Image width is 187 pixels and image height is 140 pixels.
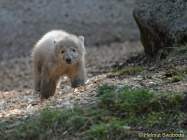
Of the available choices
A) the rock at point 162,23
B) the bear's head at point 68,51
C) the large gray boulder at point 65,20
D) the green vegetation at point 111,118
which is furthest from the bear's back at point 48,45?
the large gray boulder at point 65,20

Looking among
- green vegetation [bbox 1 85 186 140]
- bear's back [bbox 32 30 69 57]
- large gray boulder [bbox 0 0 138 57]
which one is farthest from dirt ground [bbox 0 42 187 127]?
large gray boulder [bbox 0 0 138 57]

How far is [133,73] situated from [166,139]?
8.29ft

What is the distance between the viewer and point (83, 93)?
7.95 metres

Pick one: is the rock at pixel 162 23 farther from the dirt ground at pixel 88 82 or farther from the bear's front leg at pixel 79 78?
the bear's front leg at pixel 79 78

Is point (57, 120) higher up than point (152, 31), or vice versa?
point (152, 31)

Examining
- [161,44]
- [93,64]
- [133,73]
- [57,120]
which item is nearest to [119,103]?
[57,120]

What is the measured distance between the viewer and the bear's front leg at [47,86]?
9492 millimetres

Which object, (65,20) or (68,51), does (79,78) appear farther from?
(65,20)

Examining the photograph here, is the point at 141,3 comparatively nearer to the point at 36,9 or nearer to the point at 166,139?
the point at 166,139

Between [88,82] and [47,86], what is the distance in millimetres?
545

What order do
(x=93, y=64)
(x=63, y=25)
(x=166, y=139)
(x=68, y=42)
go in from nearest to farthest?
(x=166, y=139) → (x=68, y=42) → (x=93, y=64) → (x=63, y=25)

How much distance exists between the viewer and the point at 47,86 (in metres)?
9.49

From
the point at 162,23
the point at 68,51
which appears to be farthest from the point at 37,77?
the point at 162,23

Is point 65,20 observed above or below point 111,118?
above
